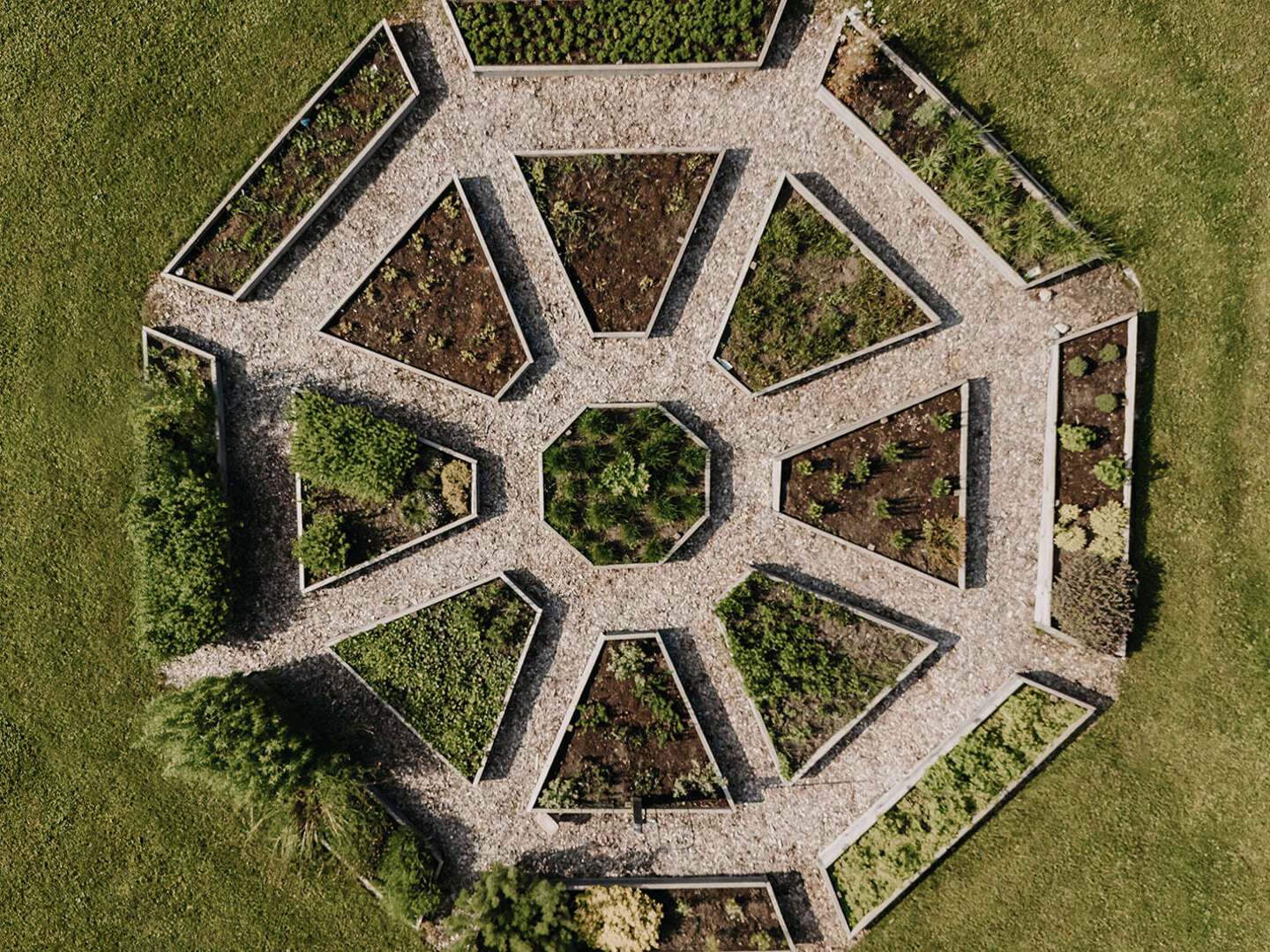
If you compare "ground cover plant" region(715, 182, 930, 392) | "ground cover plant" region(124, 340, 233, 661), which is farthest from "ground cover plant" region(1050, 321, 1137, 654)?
"ground cover plant" region(124, 340, 233, 661)

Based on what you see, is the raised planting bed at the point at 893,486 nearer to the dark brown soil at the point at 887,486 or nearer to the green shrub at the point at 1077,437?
the dark brown soil at the point at 887,486

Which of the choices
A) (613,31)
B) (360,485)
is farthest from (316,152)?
(360,485)

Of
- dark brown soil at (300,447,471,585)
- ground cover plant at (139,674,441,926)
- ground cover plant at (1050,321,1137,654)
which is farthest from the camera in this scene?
dark brown soil at (300,447,471,585)

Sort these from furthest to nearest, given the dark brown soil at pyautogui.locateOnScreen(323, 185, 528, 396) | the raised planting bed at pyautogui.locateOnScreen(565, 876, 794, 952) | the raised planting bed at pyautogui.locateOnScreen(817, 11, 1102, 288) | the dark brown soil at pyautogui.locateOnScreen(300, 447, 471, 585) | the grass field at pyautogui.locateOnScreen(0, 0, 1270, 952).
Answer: the dark brown soil at pyautogui.locateOnScreen(300, 447, 471, 585) → the raised planting bed at pyautogui.locateOnScreen(565, 876, 794, 952) → the dark brown soil at pyautogui.locateOnScreen(323, 185, 528, 396) → the grass field at pyautogui.locateOnScreen(0, 0, 1270, 952) → the raised planting bed at pyautogui.locateOnScreen(817, 11, 1102, 288)

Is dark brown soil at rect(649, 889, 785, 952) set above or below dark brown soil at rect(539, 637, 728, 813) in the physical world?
below

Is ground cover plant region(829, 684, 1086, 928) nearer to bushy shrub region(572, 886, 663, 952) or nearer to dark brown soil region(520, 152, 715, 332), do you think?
bushy shrub region(572, 886, 663, 952)

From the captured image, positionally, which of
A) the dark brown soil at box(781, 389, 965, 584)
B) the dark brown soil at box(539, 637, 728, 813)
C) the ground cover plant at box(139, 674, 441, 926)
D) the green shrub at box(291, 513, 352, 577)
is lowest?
the ground cover plant at box(139, 674, 441, 926)

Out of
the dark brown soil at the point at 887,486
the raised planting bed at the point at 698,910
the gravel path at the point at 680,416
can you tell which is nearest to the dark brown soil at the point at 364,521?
the gravel path at the point at 680,416

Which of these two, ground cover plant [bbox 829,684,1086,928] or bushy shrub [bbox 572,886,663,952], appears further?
bushy shrub [bbox 572,886,663,952]
